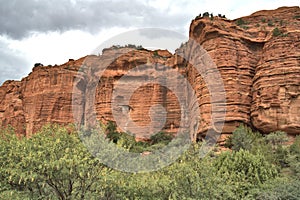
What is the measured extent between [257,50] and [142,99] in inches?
747

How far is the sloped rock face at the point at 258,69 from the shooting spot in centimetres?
3428

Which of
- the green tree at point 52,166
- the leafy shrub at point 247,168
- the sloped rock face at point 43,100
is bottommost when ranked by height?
the leafy shrub at point 247,168

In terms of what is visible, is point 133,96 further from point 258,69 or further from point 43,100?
point 258,69

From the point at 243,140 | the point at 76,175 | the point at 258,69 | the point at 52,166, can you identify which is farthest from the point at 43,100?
the point at 52,166

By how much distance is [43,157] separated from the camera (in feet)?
36.1

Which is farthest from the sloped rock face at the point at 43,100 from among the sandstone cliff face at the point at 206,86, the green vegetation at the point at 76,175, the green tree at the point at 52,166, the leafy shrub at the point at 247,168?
the green tree at the point at 52,166

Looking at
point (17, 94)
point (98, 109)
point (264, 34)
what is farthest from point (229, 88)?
point (17, 94)

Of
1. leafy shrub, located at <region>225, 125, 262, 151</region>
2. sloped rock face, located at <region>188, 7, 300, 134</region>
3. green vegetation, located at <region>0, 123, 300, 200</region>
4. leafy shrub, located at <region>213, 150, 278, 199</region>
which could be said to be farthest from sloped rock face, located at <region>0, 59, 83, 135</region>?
green vegetation, located at <region>0, 123, 300, 200</region>

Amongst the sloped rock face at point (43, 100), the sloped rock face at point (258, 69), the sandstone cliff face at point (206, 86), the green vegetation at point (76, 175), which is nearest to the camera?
the green vegetation at point (76, 175)

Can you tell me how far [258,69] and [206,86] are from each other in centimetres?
658

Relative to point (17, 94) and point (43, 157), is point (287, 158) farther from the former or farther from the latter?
point (17, 94)

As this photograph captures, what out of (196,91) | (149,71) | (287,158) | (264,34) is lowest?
(287,158)

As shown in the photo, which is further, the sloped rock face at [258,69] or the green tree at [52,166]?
the sloped rock face at [258,69]

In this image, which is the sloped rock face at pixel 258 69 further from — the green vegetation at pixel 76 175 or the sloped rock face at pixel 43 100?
the sloped rock face at pixel 43 100
